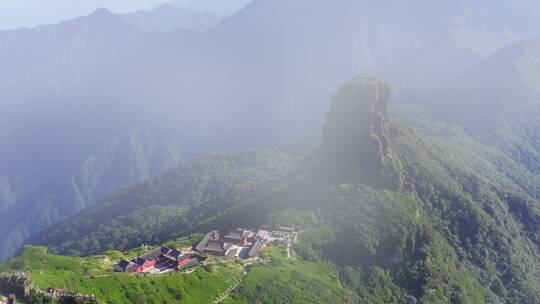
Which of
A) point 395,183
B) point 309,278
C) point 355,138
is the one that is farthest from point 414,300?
point 355,138

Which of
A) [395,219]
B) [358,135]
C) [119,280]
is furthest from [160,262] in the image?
[358,135]

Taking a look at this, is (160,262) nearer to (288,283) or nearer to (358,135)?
(288,283)

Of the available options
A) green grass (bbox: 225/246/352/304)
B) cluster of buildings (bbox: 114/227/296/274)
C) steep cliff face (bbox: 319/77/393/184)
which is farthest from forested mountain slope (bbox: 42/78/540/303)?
cluster of buildings (bbox: 114/227/296/274)

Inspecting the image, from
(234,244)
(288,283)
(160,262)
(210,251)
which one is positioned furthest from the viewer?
(234,244)

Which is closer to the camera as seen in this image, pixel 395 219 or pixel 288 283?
pixel 288 283

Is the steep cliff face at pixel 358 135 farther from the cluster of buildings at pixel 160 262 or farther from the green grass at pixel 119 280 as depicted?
the cluster of buildings at pixel 160 262

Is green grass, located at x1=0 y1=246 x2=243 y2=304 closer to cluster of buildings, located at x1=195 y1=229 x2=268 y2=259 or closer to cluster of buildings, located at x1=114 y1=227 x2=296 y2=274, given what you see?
cluster of buildings, located at x1=114 y1=227 x2=296 y2=274
